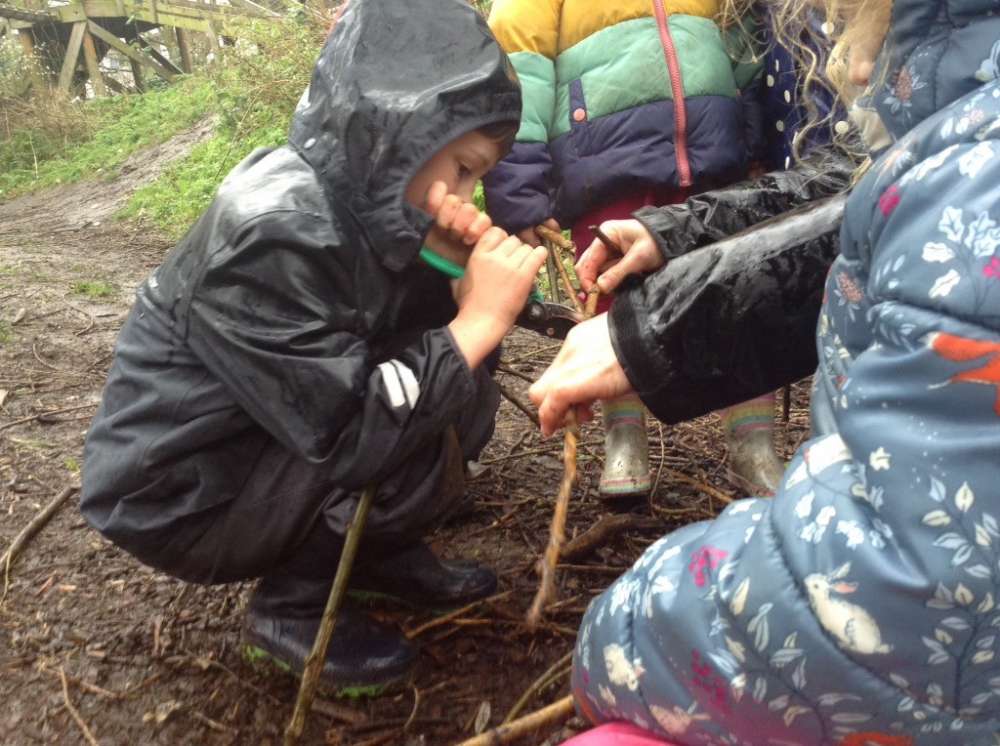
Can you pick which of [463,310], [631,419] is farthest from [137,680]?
[631,419]

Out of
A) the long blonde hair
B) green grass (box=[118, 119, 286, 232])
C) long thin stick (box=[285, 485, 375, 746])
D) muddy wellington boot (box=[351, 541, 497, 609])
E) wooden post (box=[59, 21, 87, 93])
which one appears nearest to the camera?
the long blonde hair

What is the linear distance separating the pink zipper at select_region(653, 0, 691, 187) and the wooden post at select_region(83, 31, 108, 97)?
49.4ft

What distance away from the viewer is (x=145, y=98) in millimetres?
13898

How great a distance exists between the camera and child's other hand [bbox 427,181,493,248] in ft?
5.45

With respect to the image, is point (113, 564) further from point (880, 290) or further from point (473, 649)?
point (880, 290)

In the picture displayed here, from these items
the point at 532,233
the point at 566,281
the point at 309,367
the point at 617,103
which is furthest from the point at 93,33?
the point at 309,367

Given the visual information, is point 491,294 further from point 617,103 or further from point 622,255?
point 617,103

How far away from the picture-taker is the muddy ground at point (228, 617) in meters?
1.66

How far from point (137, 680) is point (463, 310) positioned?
40.4 inches

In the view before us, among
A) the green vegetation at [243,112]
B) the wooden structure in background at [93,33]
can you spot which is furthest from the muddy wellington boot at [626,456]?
the wooden structure in background at [93,33]

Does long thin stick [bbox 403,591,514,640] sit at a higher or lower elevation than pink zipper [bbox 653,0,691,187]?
lower

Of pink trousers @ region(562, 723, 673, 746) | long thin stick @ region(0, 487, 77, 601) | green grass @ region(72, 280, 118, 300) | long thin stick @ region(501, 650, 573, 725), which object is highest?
pink trousers @ region(562, 723, 673, 746)

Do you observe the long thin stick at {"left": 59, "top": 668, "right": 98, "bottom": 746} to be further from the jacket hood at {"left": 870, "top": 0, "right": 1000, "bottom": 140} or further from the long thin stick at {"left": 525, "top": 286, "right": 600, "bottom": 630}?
the jacket hood at {"left": 870, "top": 0, "right": 1000, "bottom": 140}

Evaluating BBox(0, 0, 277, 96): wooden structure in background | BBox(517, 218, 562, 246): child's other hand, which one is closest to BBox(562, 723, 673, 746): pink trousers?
BBox(517, 218, 562, 246): child's other hand
